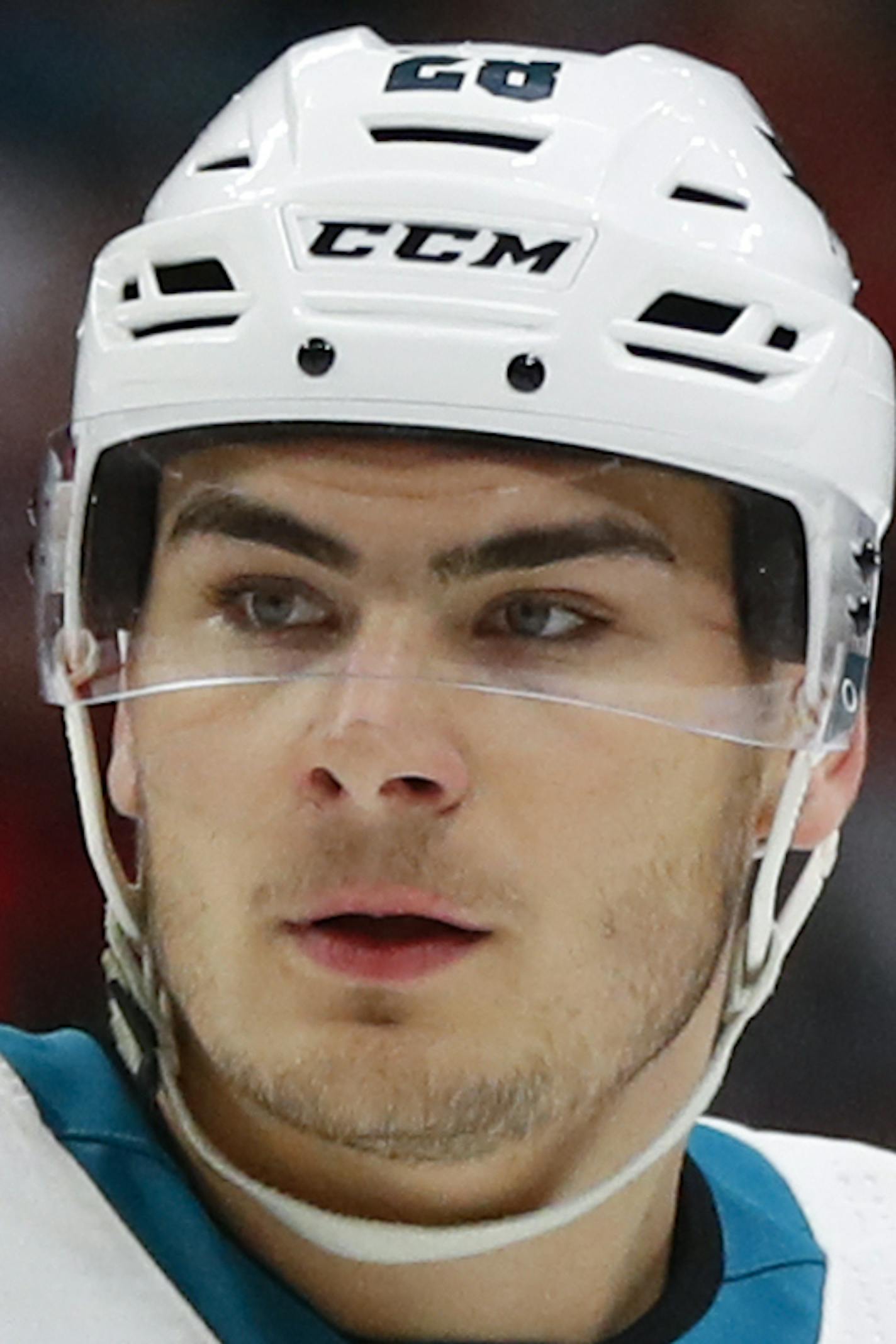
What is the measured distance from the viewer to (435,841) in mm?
1076

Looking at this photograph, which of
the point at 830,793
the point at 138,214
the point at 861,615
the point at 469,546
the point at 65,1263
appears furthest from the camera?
the point at 138,214

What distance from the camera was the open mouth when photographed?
109 cm

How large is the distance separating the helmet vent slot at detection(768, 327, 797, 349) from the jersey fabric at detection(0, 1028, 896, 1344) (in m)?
0.62

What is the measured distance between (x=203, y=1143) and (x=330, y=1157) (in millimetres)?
82

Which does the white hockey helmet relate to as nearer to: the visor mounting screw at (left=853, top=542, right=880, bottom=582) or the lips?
the visor mounting screw at (left=853, top=542, right=880, bottom=582)

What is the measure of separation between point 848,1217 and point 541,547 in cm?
65

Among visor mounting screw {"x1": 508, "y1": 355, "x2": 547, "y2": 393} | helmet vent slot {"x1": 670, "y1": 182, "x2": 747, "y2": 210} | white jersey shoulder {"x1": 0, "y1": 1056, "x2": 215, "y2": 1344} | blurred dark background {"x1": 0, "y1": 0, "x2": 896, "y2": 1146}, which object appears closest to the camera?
white jersey shoulder {"x1": 0, "y1": 1056, "x2": 215, "y2": 1344}

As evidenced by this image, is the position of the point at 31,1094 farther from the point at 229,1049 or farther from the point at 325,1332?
the point at 325,1332

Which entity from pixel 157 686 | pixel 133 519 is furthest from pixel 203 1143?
pixel 133 519

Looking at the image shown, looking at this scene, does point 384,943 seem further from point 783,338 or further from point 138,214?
point 138,214

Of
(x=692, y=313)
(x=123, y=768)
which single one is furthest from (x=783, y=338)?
(x=123, y=768)

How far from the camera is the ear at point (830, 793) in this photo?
137 centimetres

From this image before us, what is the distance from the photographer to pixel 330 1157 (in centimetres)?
116

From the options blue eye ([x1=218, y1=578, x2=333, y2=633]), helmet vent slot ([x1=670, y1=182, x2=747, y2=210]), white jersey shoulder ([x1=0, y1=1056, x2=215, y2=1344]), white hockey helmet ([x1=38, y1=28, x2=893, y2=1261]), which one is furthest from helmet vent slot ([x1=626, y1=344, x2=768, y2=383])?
white jersey shoulder ([x1=0, y1=1056, x2=215, y2=1344])
